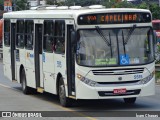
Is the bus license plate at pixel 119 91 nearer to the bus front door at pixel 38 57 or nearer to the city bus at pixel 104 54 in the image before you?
the city bus at pixel 104 54

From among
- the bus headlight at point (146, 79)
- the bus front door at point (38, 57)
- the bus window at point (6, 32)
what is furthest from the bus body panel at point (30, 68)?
the bus headlight at point (146, 79)

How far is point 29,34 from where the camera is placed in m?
21.6

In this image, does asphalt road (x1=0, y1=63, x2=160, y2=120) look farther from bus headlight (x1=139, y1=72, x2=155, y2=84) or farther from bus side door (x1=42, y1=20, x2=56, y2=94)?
bus headlight (x1=139, y1=72, x2=155, y2=84)

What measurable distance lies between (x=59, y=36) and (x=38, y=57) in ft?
8.50

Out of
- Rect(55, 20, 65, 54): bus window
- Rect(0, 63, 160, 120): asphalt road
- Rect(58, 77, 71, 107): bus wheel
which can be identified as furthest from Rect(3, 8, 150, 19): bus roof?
Rect(0, 63, 160, 120): asphalt road

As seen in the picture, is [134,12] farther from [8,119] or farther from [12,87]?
[12,87]

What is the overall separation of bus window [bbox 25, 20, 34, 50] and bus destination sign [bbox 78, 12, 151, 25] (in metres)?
4.72

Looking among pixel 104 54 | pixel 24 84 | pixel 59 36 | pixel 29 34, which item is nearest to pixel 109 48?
pixel 104 54

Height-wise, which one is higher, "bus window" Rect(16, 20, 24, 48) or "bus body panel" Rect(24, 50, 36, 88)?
"bus window" Rect(16, 20, 24, 48)

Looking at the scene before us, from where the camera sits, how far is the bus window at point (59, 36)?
1797 cm

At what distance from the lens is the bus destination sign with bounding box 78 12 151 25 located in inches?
665

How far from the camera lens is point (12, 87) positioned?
25.8 m

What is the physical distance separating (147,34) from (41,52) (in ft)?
14.1

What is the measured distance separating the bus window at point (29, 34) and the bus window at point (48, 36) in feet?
5.20
